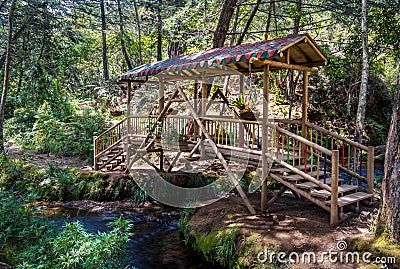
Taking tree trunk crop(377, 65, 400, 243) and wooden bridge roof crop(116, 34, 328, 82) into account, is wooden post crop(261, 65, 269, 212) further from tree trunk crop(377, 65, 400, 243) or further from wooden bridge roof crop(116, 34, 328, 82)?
tree trunk crop(377, 65, 400, 243)

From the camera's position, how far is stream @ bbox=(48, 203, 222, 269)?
19.4 feet

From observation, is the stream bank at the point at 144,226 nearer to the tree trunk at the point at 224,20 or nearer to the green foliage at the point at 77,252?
the green foliage at the point at 77,252

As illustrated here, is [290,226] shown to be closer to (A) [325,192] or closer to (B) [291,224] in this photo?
(B) [291,224]

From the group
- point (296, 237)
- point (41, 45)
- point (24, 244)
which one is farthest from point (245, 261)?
point (41, 45)

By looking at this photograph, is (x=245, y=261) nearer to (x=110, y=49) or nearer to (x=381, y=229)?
(x=381, y=229)

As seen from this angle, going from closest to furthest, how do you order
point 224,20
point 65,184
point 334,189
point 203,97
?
point 334,189
point 203,97
point 65,184
point 224,20

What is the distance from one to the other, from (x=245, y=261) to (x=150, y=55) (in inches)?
692

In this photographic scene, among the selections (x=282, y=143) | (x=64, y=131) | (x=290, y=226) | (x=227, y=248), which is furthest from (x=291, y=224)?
(x=64, y=131)

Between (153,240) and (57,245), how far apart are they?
124 inches

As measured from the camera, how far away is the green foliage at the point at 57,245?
13.2ft

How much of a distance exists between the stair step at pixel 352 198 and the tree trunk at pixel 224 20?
6.88 meters

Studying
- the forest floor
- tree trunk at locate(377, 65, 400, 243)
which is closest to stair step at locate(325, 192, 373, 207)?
the forest floor

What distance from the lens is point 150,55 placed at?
20375mm

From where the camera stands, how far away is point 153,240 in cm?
702
